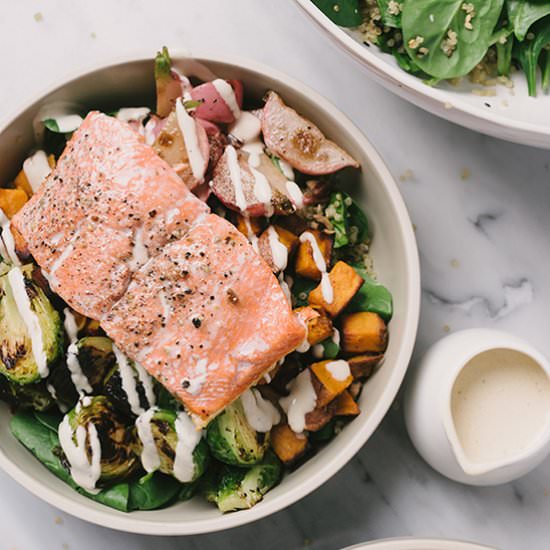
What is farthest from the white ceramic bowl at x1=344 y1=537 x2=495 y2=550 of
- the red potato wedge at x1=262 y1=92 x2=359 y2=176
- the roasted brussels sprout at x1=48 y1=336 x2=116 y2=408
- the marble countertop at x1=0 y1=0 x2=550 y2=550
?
the red potato wedge at x1=262 y1=92 x2=359 y2=176

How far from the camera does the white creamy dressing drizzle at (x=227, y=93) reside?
1.61m

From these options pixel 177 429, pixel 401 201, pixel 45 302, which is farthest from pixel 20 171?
pixel 401 201

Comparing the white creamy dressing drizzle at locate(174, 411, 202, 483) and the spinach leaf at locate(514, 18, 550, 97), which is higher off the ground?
the spinach leaf at locate(514, 18, 550, 97)

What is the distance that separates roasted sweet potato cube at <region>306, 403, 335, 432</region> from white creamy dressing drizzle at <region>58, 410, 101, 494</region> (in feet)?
1.28

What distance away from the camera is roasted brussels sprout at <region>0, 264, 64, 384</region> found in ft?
5.13

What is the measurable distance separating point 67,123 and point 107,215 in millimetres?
271

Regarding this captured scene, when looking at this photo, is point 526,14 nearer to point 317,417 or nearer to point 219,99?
point 219,99

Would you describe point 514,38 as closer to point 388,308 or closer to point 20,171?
point 388,308

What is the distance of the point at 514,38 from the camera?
5.30 ft

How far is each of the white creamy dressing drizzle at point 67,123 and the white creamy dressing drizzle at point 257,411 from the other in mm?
614

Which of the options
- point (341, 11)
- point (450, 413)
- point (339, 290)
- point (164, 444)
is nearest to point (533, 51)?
point (341, 11)

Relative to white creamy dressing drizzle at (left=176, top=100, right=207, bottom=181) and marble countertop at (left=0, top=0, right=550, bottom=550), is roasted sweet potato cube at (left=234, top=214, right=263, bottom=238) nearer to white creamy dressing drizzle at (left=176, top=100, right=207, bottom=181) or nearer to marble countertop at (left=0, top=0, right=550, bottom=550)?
white creamy dressing drizzle at (left=176, top=100, right=207, bottom=181)

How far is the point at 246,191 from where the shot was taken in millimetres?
1578

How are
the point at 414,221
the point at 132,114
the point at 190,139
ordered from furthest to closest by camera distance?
1. the point at 414,221
2. the point at 132,114
3. the point at 190,139
